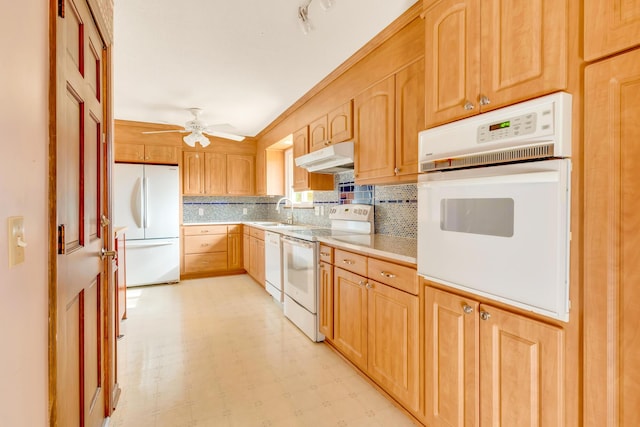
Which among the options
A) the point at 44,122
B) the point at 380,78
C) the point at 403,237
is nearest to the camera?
the point at 44,122

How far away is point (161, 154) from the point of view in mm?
4684

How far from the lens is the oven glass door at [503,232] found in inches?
40.0

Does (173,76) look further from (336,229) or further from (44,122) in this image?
(44,122)

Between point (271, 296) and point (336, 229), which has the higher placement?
point (336, 229)

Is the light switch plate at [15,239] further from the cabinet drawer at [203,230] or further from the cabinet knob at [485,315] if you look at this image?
the cabinet drawer at [203,230]

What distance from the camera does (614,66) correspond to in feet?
3.02

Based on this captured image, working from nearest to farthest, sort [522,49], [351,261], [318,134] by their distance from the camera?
[522,49] < [351,261] < [318,134]

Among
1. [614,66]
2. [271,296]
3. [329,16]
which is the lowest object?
[271,296]

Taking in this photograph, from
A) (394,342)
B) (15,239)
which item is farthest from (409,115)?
(15,239)

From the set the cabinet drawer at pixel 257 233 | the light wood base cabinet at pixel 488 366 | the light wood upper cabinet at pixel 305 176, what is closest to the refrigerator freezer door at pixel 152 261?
the cabinet drawer at pixel 257 233

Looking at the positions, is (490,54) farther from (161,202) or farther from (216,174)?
Answer: (216,174)

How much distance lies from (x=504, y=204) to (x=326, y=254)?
1555mm

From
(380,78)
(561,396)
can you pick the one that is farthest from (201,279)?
(561,396)

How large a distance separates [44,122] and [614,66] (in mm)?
1632
